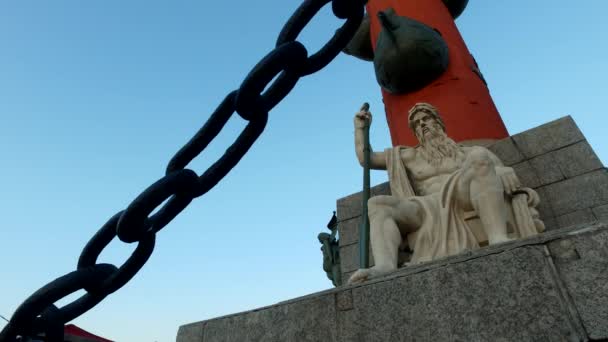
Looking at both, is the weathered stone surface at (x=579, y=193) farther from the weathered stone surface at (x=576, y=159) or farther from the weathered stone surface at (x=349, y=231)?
the weathered stone surface at (x=349, y=231)

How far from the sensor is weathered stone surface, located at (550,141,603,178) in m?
3.92

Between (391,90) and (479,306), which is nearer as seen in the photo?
(479,306)

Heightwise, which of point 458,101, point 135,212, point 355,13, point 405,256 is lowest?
point 135,212

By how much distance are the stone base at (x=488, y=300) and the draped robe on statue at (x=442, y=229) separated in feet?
3.85

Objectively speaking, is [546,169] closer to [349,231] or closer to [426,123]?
[426,123]

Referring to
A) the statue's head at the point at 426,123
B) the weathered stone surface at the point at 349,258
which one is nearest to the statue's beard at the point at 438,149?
the statue's head at the point at 426,123

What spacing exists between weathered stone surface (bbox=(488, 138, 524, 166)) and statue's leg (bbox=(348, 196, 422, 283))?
5.67 ft

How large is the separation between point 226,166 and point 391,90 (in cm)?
650

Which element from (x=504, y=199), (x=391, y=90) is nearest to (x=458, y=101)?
(x=391, y=90)

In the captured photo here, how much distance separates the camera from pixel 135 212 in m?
0.78

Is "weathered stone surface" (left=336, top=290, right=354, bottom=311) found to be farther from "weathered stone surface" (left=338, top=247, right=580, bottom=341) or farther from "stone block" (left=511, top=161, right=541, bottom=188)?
"stone block" (left=511, top=161, right=541, bottom=188)

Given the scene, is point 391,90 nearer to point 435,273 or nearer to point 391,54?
point 391,54

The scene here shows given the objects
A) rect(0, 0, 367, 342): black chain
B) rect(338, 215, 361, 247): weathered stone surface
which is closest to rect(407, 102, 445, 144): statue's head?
rect(338, 215, 361, 247): weathered stone surface

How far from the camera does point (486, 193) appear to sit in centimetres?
293
